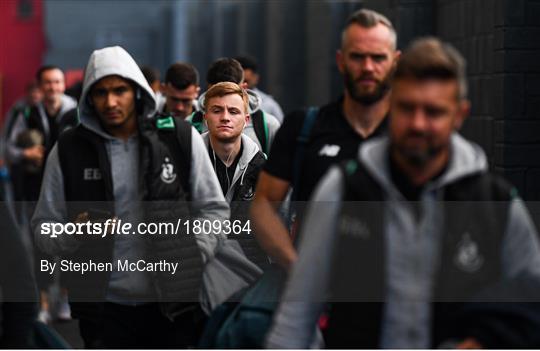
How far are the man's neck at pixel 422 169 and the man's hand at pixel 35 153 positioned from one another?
9.18 m

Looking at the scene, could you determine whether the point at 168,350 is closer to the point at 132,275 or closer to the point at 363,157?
the point at 132,275

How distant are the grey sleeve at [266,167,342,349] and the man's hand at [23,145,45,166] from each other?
353 inches

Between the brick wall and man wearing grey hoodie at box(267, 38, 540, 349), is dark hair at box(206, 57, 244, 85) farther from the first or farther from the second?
man wearing grey hoodie at box(267, 38, 540, 349)

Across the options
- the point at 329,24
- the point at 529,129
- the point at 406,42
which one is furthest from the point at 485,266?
the point at 329,24

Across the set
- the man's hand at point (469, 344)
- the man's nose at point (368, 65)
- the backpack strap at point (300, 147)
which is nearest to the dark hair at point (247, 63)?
the backpack strap at point (300, 147)

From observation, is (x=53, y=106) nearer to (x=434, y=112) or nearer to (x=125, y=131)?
(x=125, y=131)

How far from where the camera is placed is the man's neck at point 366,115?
5.70 m

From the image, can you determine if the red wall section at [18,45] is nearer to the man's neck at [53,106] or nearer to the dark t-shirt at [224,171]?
the man's neck at [53,106]

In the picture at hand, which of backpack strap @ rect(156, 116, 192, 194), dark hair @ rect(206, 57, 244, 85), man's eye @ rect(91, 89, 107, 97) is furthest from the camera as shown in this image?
dark hair @ rect(206, 57, 244, 85)

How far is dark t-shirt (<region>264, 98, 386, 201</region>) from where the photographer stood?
18.4 ft

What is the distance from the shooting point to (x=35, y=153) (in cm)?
1334

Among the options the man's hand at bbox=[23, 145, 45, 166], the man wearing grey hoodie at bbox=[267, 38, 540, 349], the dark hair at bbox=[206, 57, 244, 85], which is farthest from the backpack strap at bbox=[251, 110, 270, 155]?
the man wearing grey hoodie at bbox=[267, 38, 540, 349]

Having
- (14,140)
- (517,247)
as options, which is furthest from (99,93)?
(14,140)

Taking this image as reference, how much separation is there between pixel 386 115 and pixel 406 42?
8856 millimetres
